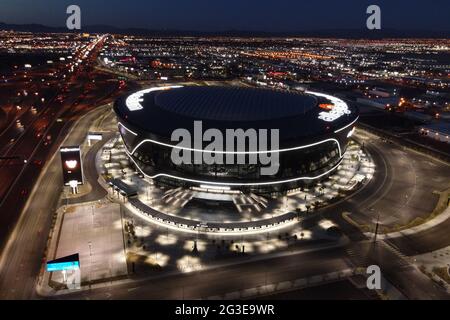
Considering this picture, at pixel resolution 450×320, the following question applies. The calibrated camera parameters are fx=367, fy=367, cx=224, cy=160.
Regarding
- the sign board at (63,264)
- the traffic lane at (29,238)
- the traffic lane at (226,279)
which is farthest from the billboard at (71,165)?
the traffic lane at (226,279)

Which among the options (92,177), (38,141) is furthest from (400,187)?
(38,141)

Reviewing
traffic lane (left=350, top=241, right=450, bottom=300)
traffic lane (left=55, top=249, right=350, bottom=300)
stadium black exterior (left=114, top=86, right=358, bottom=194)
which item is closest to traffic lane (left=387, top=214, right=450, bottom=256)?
traffic lane (left=350, top=241, right=450, bottom=300)

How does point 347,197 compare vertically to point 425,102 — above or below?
below

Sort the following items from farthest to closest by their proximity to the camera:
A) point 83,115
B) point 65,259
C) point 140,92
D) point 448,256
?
point 83,115, point 140,92, point 448,256, point 65,259

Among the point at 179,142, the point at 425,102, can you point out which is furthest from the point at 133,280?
the point at 425,102

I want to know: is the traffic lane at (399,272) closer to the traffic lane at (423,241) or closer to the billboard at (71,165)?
the traffic lane at (423,241)
